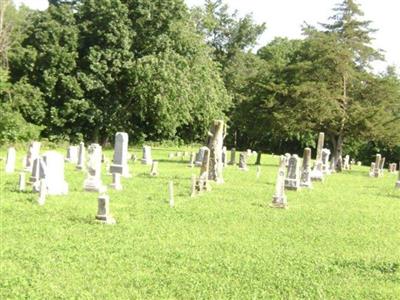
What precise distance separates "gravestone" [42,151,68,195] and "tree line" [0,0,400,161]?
Result: 65.8 feet

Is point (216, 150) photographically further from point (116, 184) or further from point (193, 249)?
point (193, 249)

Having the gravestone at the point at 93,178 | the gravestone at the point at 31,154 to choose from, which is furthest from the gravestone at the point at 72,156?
the gravestone at the point at 93,178

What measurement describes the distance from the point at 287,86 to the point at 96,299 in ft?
98.0

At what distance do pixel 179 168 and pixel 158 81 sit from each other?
12.4 meters

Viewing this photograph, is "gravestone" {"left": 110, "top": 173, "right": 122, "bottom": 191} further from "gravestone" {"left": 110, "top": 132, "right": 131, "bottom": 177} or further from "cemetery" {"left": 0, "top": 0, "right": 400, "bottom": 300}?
A: "gravestone" {"left": 110, "top": 132, "right": 131, "bottom": 177}

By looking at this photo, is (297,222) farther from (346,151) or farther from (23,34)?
(346,151)

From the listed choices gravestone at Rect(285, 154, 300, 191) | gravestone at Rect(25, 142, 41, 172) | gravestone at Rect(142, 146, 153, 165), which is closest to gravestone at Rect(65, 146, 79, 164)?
gravestone at Rect(142, 146, 153, 165)

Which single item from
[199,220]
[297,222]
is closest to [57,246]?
[199,220]

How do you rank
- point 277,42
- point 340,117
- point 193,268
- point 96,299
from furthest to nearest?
point 277,42 < point 340,117 < point 193,268 < point 96,299

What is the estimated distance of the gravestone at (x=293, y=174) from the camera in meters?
20.5

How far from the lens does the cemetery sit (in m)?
8.43

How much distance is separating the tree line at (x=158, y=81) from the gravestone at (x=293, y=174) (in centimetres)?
1266

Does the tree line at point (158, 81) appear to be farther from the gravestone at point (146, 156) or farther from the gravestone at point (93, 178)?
the gravestone at point (93, 178)

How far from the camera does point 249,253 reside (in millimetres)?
9789
